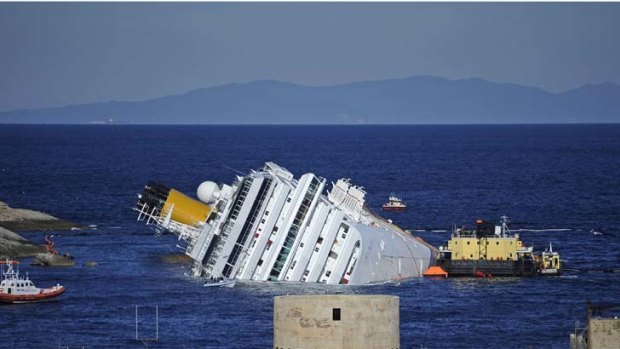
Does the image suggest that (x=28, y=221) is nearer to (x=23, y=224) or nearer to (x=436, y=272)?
(x=23, y=224)

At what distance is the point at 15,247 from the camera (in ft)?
390

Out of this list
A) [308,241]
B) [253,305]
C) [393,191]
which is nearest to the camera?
[253,305]

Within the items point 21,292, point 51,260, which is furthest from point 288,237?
point 51,260

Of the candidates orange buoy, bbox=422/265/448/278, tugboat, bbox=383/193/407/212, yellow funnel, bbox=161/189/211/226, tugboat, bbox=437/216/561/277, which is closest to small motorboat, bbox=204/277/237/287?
yellow funnel, bbox=161/189/211/226

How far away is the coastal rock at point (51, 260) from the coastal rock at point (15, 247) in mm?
3972

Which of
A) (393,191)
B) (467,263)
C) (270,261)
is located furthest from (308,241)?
(393,191)

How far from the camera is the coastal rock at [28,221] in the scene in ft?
462

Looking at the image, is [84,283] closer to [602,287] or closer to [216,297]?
[216,297]

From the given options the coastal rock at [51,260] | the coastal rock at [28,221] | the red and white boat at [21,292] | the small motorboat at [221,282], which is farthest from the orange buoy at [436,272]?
the coastal rock at [28,221]

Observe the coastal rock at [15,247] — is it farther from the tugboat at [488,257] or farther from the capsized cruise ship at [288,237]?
the tugboat at [488,257]

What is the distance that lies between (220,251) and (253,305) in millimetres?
8885

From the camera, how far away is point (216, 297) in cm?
9262

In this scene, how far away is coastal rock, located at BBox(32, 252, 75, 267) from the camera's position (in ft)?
364

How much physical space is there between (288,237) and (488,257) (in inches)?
583
